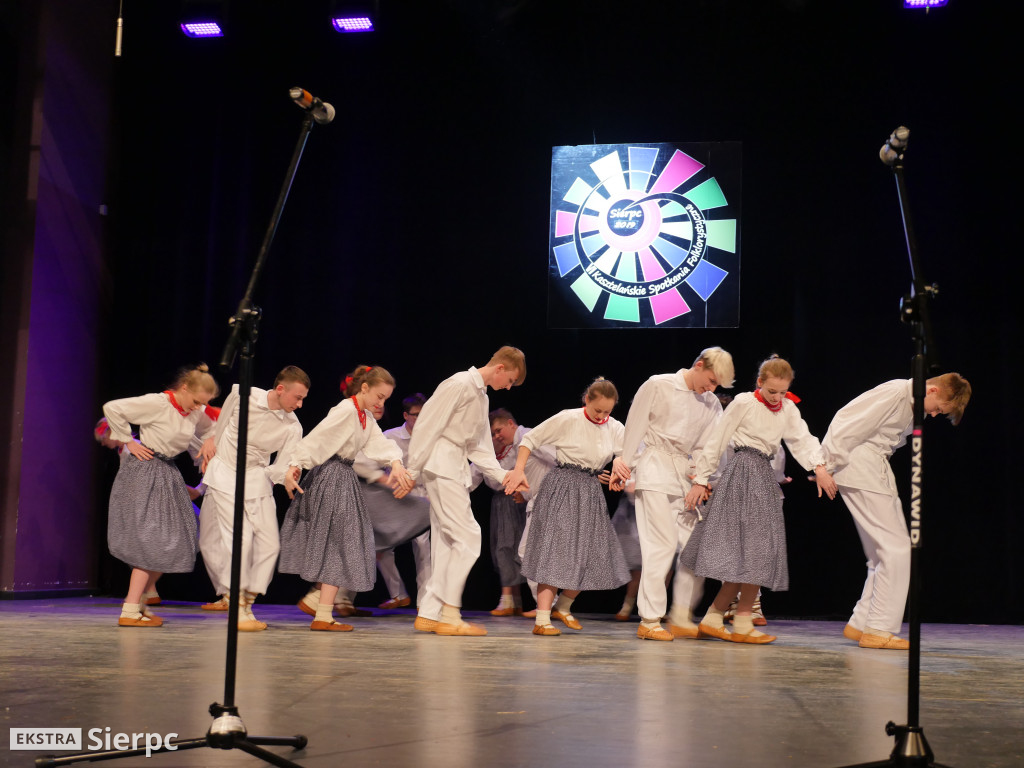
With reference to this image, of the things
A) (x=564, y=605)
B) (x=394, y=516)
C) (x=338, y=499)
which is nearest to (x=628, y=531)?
(x=564, y=605)

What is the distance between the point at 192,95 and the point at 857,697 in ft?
22.0

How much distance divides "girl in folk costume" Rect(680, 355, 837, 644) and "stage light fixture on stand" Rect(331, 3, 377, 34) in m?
3.89

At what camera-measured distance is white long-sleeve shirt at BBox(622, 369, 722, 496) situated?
18.2 feet

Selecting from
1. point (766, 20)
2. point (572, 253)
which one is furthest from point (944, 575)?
point (766, 20)

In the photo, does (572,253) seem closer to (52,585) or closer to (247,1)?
(247,1)

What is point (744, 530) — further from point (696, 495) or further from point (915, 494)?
point (915, 494)

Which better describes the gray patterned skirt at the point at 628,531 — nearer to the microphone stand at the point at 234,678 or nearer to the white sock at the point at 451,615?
the white sock at the point at 451,615

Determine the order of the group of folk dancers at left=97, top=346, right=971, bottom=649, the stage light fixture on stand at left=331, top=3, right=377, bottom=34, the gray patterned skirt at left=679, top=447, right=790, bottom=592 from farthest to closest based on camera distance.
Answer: the stage light fixture on stand at left=331, top=3, right=377, bottom=34 → the group of folk dancers at left=97, top=346, right=971, bottom=649 → the gray patterned skirt at left=679, top=447, right=790, bottom=592

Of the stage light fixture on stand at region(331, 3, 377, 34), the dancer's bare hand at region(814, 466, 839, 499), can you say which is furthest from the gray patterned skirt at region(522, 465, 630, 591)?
the stage light fixture on stand at region(331, 3, 377, 34)

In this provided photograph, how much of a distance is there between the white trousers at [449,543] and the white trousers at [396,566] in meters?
1.15

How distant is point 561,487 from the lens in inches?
228

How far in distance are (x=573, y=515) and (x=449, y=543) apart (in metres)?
0.71

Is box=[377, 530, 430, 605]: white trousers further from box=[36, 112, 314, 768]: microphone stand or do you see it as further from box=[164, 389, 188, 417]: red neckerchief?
box=[36, 112, 314, 768]: microphone stand

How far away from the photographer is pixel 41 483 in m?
7.33
